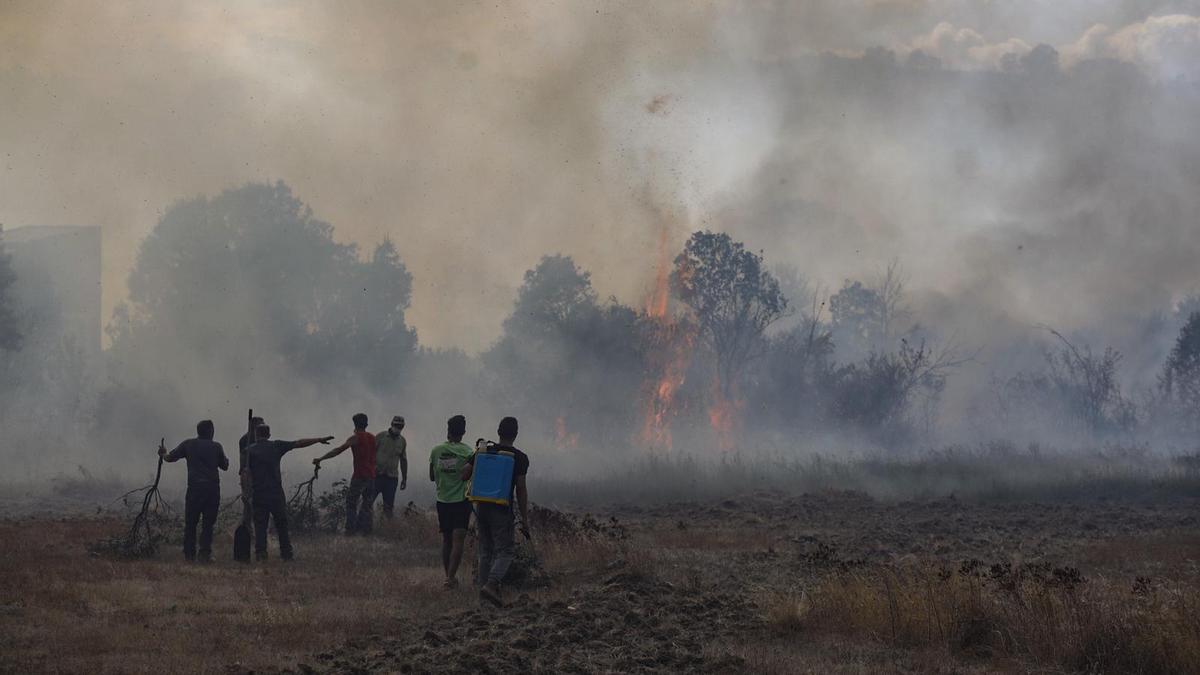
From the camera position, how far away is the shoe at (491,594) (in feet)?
39.6

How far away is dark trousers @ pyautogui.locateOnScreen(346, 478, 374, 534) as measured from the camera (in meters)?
19.9

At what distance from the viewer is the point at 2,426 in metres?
56.3

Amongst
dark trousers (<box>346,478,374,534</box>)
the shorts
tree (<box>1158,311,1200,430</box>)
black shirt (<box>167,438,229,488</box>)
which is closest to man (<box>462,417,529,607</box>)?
the shorts

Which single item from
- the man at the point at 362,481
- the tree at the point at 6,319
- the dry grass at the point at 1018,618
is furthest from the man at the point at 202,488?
the tree at the point at 6,319

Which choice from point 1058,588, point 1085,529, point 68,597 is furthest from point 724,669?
point 1085,529

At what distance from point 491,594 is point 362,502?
842cm

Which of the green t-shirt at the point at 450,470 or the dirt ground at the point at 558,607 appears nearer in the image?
the dirt ground at the point at 558,607

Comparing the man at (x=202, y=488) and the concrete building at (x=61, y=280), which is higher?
the concrete building at (x=61, y=280)

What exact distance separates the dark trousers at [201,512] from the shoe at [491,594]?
567cm

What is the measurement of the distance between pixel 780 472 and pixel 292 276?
3170cm

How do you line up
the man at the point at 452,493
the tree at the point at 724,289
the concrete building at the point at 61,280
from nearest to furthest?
the man at the point at 452,493, the tree at the point at 724,289, the concrete building at the point at 61,280

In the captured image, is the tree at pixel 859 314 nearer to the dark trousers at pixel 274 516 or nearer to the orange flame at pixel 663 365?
the orange flame at pixel 663 365

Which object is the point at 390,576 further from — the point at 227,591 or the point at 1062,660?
the point at 1062,660

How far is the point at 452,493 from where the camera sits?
540 inches
